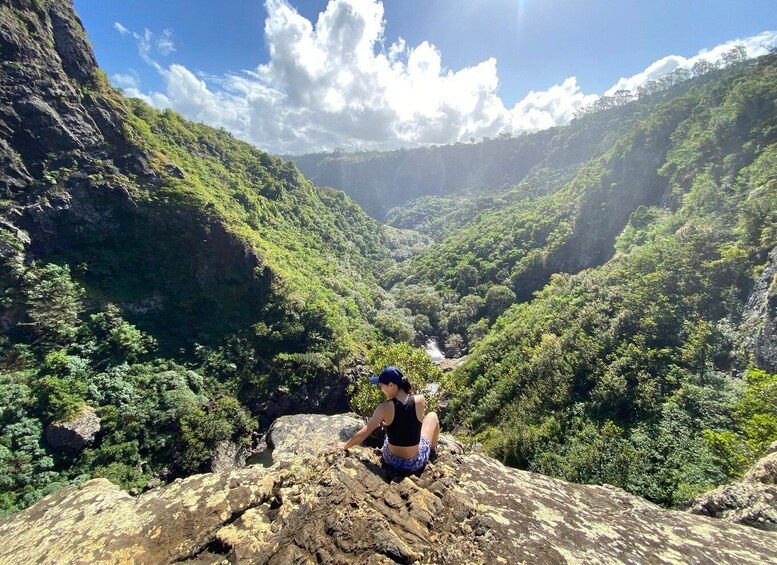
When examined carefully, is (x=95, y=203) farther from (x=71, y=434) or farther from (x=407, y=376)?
(x=407, y=376)

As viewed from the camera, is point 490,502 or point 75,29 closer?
point 490,502

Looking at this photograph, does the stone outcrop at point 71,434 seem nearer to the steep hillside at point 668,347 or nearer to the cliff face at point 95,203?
the cliff face at point 95,203

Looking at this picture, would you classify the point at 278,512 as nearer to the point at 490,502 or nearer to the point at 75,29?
the point at 490,502

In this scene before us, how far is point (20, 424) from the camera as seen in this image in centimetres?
3022

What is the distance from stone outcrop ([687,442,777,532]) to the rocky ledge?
2.01 ft

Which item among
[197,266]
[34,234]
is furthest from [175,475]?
[34,234]

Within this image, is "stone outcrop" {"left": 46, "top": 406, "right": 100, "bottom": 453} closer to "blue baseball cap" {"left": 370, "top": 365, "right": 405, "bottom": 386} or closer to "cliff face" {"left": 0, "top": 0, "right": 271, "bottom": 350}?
"cliff face" {"left": 0, "top": 0, "right": 271, "bottom": 350}

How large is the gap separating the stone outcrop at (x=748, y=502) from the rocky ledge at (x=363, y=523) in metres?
0.61

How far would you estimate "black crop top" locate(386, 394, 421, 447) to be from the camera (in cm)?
653

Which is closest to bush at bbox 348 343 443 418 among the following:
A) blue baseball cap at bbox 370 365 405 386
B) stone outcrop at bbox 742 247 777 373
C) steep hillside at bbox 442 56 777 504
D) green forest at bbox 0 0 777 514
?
green forest at bbox 0 0 777 514

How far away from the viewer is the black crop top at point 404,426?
653cm

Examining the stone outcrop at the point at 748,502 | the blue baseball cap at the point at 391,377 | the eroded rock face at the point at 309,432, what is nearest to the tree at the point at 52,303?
the eroded rock face at the point at 309,432

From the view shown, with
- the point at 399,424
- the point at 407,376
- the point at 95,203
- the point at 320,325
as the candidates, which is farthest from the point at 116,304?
the point at 399,424

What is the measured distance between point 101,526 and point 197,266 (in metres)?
51.3
